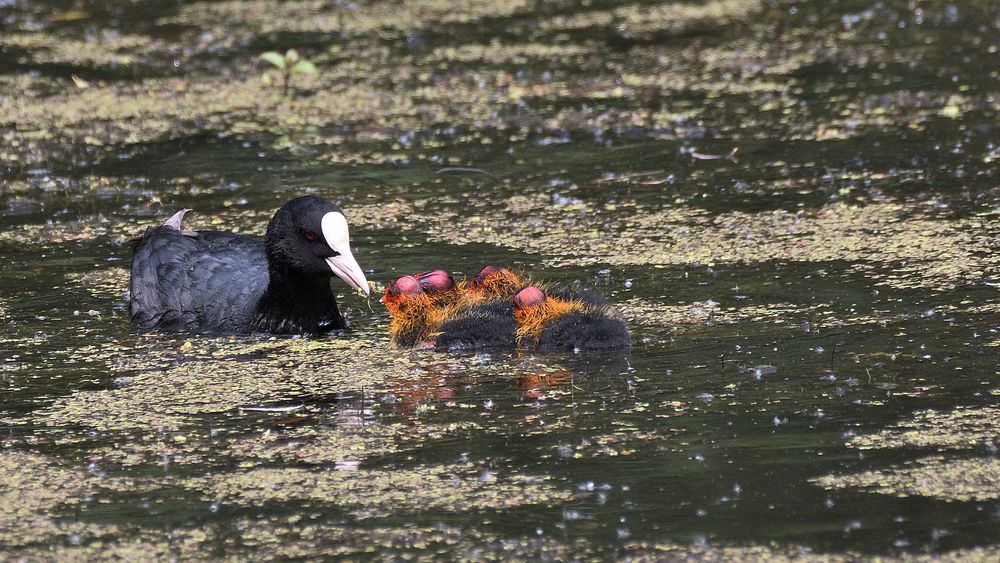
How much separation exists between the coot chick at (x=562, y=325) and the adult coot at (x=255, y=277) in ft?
2.30

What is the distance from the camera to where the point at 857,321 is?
6508 millimetres

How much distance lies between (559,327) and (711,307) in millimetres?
807

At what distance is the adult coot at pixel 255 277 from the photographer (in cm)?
676

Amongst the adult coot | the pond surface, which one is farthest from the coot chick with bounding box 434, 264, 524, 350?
the adult coot

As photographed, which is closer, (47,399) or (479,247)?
(47,399)

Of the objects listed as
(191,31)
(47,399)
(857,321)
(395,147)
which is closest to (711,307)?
(857,321)

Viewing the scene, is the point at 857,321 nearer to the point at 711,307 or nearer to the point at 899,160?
the point at 711,307

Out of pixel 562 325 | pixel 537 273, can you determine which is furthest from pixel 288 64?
pixel 562 325

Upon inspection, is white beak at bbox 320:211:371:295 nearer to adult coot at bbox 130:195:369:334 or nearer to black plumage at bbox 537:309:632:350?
adult coot at bbox 130:195:369:334

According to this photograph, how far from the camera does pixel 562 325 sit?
639 centimetres

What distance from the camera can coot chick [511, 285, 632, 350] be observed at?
20.8 ft

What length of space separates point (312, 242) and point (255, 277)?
1.63 feet

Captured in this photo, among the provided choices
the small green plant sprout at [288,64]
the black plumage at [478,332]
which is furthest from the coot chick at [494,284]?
the small green plant sprout at [288,64]

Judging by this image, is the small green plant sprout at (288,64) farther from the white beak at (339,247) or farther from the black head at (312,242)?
the white beak at (339,247)
